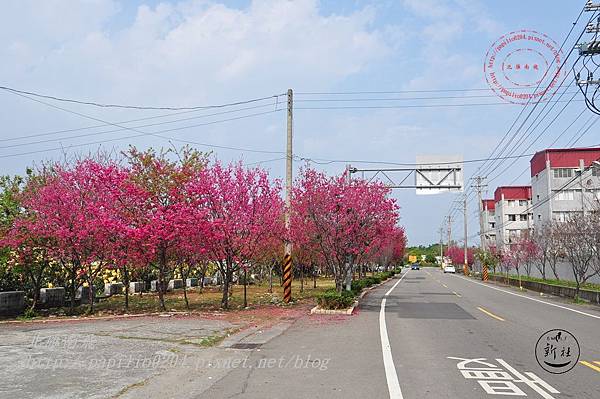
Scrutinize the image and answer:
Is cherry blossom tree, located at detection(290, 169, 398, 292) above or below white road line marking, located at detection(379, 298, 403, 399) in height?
above

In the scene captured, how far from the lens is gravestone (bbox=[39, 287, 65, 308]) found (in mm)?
22047

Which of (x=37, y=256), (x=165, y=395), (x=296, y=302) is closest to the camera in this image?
(x=165, y=395)

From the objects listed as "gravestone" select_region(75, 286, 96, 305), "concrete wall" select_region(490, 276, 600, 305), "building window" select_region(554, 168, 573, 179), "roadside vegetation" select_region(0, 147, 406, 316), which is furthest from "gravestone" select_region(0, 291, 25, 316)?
"building window" select_region(554, 168, 573, 179)

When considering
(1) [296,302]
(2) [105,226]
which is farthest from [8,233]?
(1) [296,302]

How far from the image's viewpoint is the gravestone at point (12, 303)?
1964cm

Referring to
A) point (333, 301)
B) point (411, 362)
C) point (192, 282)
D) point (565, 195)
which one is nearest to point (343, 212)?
point (333, 301)

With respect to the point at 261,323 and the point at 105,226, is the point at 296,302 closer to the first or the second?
the point at 261,323

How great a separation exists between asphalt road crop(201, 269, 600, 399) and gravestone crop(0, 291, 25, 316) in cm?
1123

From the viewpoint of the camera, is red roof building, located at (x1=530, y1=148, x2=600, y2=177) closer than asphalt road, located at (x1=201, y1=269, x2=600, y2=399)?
No

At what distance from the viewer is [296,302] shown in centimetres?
2375

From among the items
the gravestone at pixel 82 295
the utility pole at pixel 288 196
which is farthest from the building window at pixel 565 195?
the gravestone at pixel 82 295

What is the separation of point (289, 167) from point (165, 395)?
608 inches

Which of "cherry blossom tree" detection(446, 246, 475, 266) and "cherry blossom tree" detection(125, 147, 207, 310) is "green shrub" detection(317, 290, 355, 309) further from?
"cherry blossom tree" detection(446, 246, 475, 266)

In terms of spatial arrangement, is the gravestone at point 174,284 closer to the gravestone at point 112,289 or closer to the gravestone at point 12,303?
the gravestone at point 112,289
